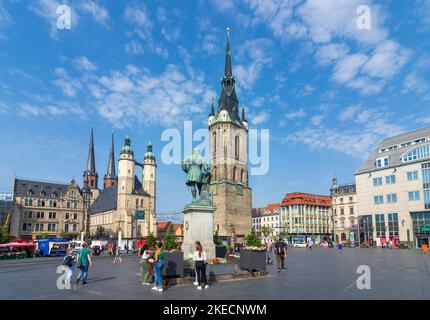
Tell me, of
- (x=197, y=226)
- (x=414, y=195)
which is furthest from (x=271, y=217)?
(x=197, y=226)

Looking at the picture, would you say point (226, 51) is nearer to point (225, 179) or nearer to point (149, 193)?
point (225, 179)

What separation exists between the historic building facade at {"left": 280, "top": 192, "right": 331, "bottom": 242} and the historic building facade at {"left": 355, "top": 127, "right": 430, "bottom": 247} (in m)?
38.7

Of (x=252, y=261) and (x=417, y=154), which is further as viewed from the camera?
(x=417, y=154)

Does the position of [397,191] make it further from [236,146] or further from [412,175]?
[236,146]

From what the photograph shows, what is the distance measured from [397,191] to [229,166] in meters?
43.8

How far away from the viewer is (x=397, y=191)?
62500 millimetres

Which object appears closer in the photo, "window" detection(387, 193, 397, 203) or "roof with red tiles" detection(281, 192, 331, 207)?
"window" detection(387, 193, 397, 203)

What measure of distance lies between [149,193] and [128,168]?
34.7 feet

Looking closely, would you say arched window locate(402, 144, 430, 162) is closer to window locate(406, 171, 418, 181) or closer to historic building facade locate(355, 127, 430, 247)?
historic building facade locate(355, 127, 430, 247)

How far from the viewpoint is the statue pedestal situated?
813 inches

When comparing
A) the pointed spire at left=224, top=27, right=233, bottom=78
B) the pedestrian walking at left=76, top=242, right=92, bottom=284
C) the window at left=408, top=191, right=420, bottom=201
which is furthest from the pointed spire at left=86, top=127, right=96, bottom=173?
the pedestrian walking at left=76, top=242, right=92, bottom=284

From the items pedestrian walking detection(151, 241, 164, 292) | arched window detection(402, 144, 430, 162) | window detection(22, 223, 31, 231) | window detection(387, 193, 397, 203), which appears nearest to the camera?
pedestrian walking detection(151, 241, 164, 292)

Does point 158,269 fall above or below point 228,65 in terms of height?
below
